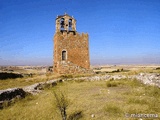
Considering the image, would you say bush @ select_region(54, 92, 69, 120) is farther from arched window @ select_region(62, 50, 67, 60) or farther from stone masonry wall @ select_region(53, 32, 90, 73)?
arched window @ select_region(62, 50, 67, 60)

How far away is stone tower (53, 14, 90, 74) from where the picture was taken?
23359 millimetres

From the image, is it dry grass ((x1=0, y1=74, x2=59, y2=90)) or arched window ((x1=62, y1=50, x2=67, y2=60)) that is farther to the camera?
arched window ((x1=62, y1=50, x2=67, y2=60))

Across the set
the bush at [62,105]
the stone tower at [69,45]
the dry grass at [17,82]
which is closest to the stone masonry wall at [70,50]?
the stone tower at [69,45]

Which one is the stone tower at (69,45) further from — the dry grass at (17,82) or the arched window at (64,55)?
the dry grass at (17,82)

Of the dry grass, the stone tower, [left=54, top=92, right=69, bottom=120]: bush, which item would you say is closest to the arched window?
the stone tower

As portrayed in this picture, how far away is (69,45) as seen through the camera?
23.9 metres

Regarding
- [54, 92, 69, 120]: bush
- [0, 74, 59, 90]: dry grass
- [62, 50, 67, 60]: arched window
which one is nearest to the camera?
[54, 92, 69, 120]: bush

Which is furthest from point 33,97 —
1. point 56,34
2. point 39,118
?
point 56,34

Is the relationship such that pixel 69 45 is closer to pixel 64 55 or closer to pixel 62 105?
pixel 64 55

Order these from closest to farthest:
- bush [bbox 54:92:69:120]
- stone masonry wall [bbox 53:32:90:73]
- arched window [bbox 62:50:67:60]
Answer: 1. bush [bbox 54:92:69:120]
2. stone masonry wall [bbox 53:32:90:73]
3. arched window [bbox 62:50:67:60]

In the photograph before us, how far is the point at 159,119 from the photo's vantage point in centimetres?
584

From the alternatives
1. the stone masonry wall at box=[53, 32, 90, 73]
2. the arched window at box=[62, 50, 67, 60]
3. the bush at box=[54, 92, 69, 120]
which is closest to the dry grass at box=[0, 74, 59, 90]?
the stone masonry wall at box=[53, 32, 90, 73]

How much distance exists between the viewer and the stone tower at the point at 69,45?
23.4 meters

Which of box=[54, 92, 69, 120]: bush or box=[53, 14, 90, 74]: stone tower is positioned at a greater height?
box=[53, 14, 90, 74]: stone tower
